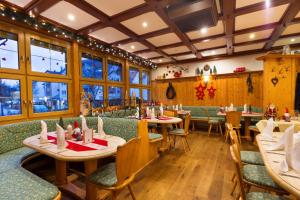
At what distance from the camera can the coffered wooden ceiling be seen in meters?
2.68

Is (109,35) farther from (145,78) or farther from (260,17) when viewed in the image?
(145,78)

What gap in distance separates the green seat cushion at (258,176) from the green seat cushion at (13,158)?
2.64m

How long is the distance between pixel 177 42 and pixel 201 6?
2.34 metres

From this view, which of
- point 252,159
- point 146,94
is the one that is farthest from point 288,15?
point 146,94

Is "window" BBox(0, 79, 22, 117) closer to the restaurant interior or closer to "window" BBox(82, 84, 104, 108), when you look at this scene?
the restaurant interior

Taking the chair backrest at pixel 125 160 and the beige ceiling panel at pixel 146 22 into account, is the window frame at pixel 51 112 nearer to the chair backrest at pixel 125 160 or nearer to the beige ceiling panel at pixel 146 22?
the beige ceiling panel at pixel 146 22

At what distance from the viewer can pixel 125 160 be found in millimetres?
1585

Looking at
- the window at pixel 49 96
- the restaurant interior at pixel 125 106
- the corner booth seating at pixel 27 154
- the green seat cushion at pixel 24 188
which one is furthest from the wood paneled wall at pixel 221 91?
the green seat cushion at pixel 24 188

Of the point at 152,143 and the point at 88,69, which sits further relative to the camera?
the point at 88,69

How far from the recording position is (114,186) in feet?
5.17

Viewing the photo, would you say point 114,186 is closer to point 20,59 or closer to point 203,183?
point 203,183

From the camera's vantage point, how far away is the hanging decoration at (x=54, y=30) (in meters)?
2.71

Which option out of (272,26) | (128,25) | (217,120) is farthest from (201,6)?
(217,120)

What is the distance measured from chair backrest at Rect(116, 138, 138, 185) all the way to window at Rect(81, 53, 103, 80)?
3387 millimetres
